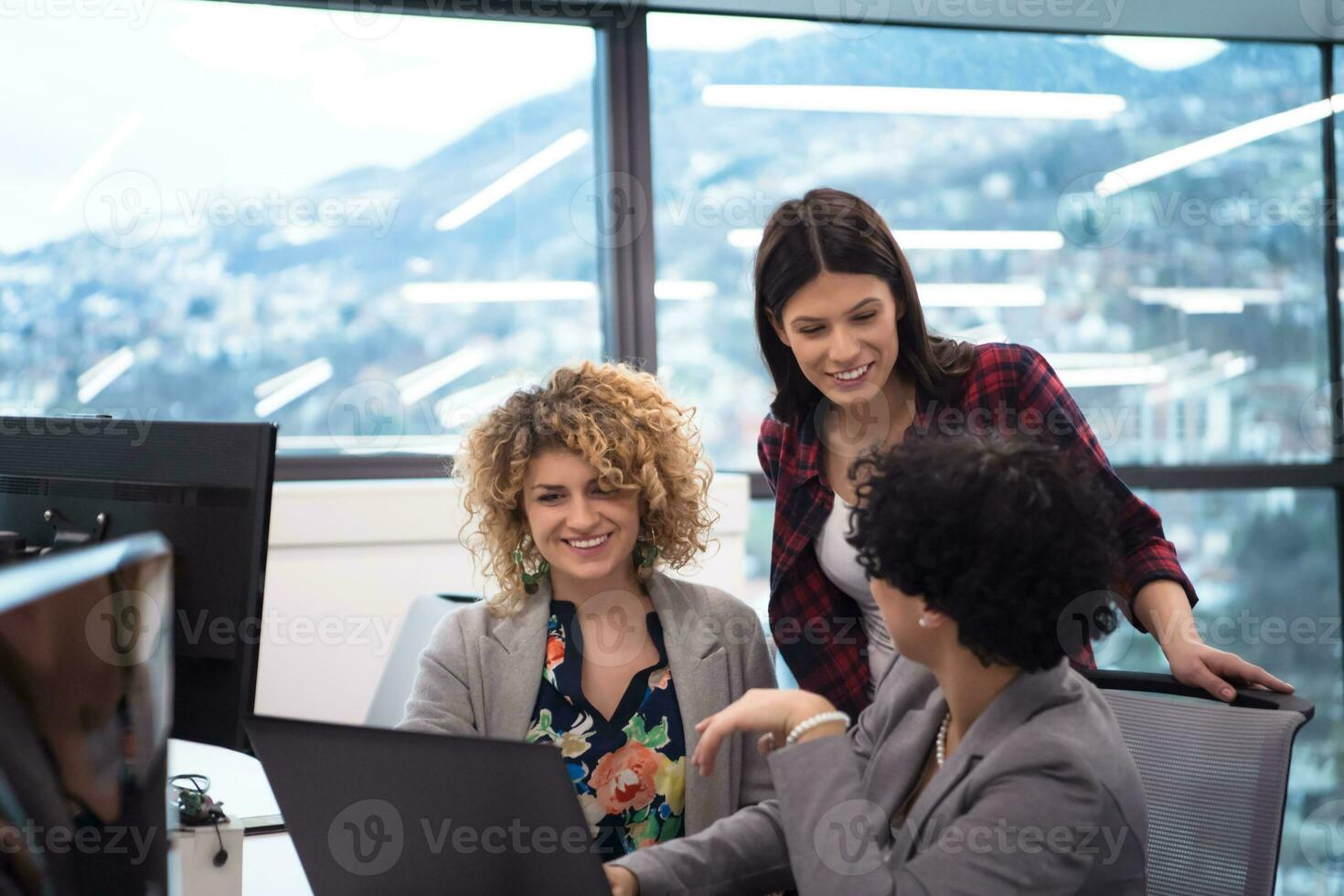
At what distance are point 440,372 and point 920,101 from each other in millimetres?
1723

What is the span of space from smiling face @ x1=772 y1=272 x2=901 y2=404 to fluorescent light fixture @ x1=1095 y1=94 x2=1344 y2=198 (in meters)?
2.44

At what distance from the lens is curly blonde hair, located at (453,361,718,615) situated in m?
1.60

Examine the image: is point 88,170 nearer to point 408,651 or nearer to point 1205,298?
point 408,651

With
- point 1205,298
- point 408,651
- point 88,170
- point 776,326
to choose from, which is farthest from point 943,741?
point 1205,298

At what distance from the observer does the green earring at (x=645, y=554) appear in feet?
5.47

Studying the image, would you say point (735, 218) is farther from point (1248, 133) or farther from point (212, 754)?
point (212, 754)

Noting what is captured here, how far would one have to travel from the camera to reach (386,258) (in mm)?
3387

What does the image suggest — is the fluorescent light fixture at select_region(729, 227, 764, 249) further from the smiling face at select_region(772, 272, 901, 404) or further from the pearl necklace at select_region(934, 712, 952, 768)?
the pearl necklace at select_region(934, 712, 952, 768)

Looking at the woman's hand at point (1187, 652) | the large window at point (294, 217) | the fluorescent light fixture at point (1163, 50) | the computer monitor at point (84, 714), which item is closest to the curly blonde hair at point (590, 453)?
the woman's hand at point (1187, 652)

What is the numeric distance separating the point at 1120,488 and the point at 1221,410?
247 cm

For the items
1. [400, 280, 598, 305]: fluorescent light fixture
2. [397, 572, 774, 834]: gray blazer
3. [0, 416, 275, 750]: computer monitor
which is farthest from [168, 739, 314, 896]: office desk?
[400, 280, 598, 305]: fluorescent light fixture

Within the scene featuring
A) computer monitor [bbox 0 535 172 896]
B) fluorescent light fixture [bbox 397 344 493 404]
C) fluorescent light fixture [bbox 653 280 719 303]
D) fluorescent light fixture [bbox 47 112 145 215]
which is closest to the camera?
computer monitor [bbox 0 535 172 896]

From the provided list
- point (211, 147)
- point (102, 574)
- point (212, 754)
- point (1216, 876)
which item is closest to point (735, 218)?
point (211, 147)

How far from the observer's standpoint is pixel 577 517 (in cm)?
156
